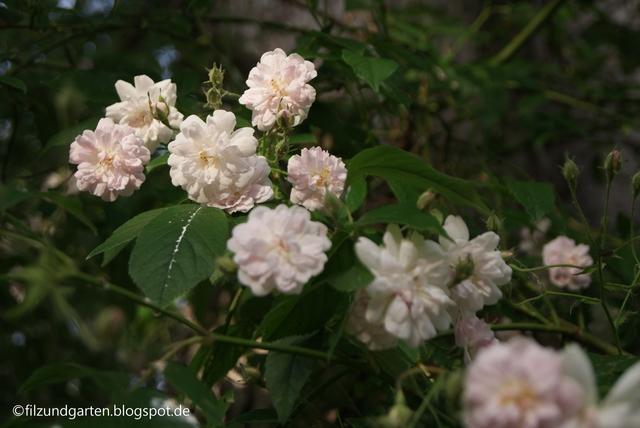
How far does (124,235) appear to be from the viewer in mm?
689

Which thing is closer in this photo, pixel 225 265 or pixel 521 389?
pixel 521 389

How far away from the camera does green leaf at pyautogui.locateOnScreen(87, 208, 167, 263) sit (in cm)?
66

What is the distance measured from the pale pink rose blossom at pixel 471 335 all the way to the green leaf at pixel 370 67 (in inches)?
14.4

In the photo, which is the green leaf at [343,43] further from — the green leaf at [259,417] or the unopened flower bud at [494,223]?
the green leaf at [259,417]

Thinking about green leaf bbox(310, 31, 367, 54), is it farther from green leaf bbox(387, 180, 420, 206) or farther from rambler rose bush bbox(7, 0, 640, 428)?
green leaf bbox(387, 180, 420, 206)

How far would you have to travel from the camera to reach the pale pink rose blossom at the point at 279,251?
1.73 ft

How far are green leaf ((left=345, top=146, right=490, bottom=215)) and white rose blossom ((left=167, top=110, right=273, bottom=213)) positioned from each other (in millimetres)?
133

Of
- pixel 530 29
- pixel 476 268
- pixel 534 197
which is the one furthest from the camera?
pixel 530 29

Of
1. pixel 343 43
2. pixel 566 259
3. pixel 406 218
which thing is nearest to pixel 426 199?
pixel 406 218

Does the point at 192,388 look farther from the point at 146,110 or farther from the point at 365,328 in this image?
the point at 146,110

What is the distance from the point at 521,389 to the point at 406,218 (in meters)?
0.21

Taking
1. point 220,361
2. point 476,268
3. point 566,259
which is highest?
point 476,268

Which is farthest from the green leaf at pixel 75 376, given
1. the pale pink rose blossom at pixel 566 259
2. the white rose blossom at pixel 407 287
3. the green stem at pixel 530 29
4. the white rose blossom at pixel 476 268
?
the green stem at pixel 530 29

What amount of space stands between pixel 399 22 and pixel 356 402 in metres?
1.02
